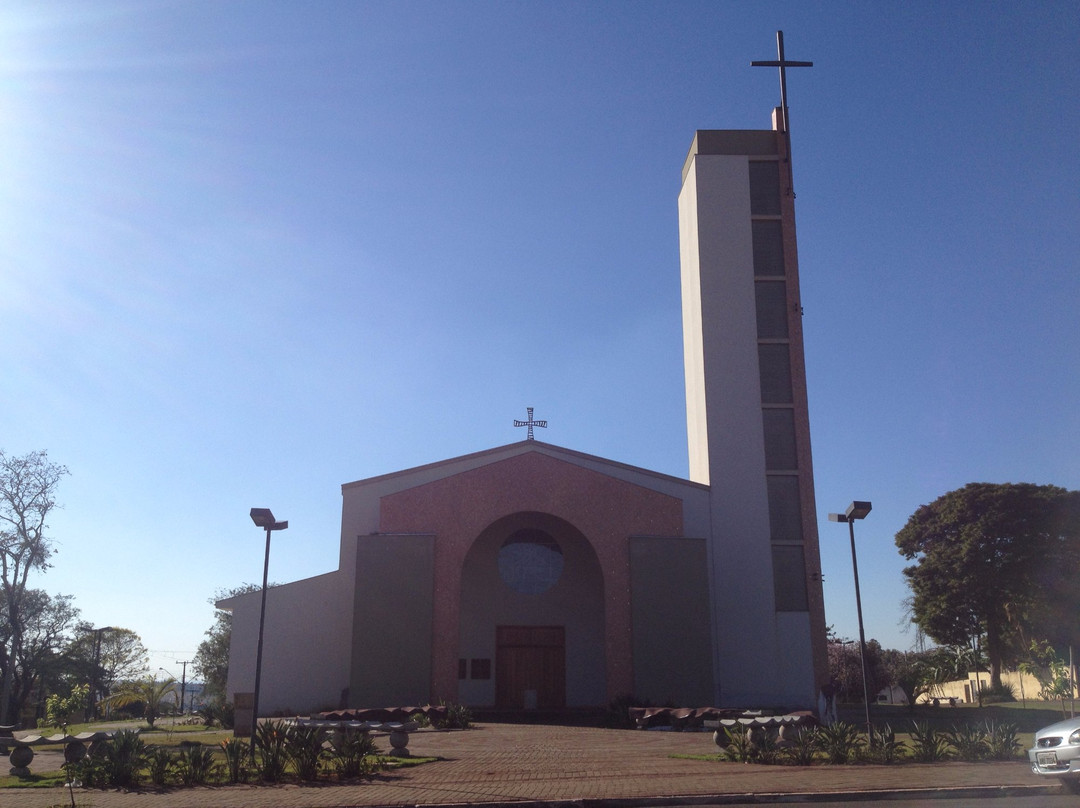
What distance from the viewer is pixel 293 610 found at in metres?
26.5

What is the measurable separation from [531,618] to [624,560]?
4158 mm

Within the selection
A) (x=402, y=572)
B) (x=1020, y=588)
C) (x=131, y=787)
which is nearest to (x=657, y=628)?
(x=402, y=572)

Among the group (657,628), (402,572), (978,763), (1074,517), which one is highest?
(1074,517)

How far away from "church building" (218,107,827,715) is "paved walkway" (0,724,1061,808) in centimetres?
1096

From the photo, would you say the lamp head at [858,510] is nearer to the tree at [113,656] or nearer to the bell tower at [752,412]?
the bell tower at [752,412]

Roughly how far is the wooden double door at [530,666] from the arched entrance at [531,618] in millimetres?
31

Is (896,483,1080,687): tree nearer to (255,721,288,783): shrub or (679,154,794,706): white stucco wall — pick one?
(679,154,794,706): white stucco wall

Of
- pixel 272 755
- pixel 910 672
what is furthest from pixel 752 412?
pixel 272 755

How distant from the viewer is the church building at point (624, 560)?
2586 cm

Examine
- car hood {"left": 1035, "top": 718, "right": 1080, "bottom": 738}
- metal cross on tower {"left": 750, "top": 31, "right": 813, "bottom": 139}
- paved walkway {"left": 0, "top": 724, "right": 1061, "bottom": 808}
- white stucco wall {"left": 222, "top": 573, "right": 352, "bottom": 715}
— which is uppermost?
metal cross on tower {"left": 750, "top": 31, "right": 813, "bottom": 139}

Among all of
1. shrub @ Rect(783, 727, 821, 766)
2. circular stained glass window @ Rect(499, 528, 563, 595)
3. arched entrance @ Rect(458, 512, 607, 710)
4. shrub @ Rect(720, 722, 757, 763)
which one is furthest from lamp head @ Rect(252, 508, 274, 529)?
circular stained glass window @ Rect(499, 528, 563, 595)

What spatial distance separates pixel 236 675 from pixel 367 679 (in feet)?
13.6

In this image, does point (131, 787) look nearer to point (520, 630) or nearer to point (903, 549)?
point (520, 630)

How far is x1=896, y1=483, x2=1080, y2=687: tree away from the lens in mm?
40031
